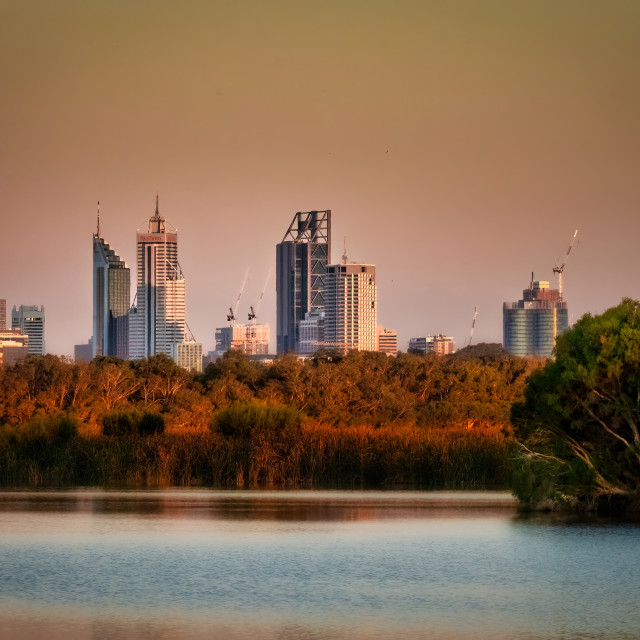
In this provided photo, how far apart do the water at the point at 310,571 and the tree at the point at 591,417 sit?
1.48 meters

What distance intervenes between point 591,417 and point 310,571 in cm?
1242

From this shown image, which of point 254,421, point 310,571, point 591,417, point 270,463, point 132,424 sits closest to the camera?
point 310,571

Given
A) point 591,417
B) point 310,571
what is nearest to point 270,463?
point 591,417

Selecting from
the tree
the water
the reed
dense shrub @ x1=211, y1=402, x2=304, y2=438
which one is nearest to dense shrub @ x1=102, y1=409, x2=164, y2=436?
dense shrub @ x1=211, y1=402, x2=304, y2=438

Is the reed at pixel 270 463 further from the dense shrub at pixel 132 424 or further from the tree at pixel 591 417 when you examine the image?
the tree at pixel 591 417

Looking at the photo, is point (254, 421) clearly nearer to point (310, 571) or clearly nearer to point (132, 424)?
point (132, 424)

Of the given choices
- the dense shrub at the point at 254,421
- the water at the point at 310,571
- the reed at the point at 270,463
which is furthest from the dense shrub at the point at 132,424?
the water at the point at 310,571

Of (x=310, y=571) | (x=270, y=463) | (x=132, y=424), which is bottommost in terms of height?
(x=310, y=571)

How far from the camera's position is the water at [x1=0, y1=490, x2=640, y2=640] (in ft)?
56.4

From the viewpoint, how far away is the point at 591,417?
32.4 meters

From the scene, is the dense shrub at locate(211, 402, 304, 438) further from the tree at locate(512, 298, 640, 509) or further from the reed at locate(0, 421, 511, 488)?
the tree at locate(512, 298, 640, 509)

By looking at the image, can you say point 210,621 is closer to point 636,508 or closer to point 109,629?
point 109,629

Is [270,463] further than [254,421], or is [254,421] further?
[254,421]

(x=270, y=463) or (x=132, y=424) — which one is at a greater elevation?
(x=132, y=424)
